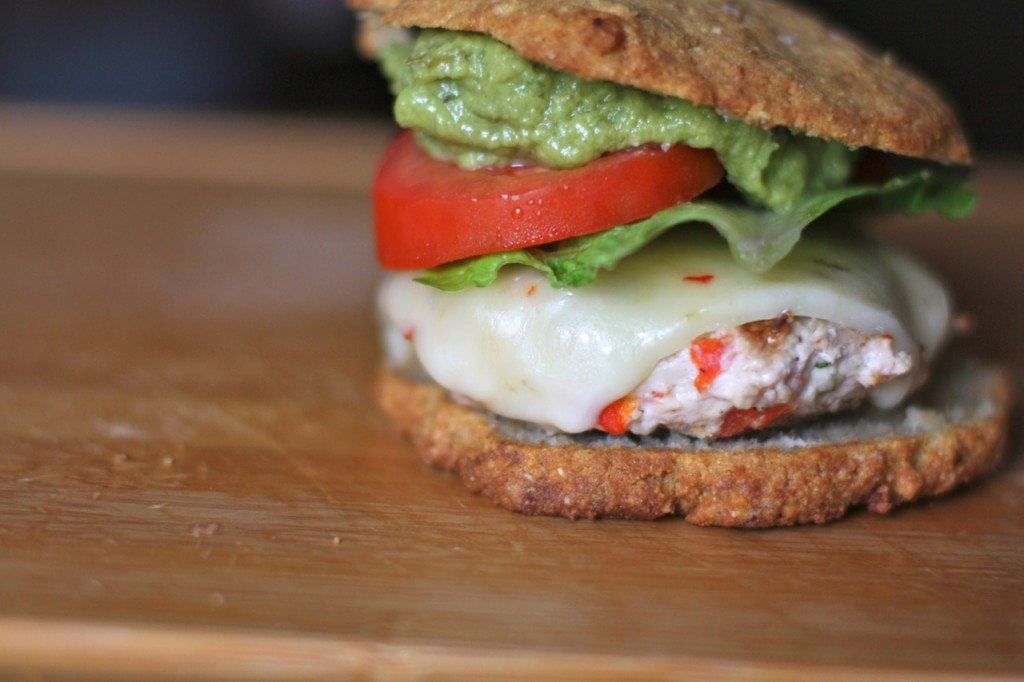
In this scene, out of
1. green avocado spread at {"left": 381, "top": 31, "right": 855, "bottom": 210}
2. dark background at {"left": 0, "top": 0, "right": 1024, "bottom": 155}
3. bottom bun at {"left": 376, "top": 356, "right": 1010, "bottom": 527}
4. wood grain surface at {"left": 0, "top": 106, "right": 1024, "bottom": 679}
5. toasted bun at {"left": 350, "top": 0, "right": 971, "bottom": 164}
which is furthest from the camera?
dark background at {"left": 0, "top": 0, "right": 1024, "bottom": 155}

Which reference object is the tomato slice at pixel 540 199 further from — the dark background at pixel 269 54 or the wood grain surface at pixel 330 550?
the dark background at pixel 269 54

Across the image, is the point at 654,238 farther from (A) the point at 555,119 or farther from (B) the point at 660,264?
(A) the point at 555,119

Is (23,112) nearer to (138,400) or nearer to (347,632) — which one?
(138,400)

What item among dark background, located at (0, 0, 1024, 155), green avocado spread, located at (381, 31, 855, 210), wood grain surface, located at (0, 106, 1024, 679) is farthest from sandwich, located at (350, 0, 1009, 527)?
dark background, located at (0, 0, 1024, 155)

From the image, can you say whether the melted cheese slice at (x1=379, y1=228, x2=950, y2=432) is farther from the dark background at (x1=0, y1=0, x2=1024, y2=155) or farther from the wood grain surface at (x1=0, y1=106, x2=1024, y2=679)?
the dark background at (x1=0, y1=0, x2=1024, y2=155)

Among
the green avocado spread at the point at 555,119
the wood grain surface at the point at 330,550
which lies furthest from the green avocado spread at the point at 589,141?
the wood grain surface at the point at 330,550

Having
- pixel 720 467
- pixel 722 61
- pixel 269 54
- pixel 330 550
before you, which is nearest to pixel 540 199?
pixel 722 61

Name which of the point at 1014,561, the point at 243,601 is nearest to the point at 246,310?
the point at 243,601
